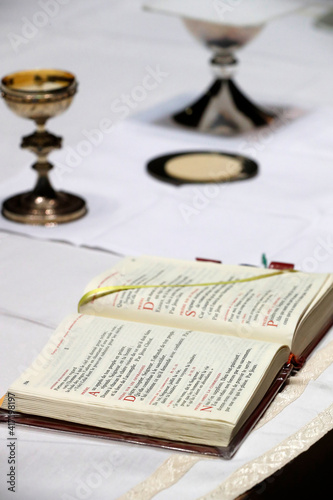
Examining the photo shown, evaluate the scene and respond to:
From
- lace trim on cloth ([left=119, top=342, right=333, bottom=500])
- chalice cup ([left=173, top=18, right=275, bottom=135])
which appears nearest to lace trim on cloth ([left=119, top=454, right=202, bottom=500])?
lace trim on cloth ([left=119, top=342, right=333, bottom=500])

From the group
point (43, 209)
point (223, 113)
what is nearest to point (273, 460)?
point (43, 209)

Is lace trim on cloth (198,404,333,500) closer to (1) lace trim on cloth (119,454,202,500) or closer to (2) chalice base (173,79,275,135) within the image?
(1) lace trim on cloth (119,454,202,500)

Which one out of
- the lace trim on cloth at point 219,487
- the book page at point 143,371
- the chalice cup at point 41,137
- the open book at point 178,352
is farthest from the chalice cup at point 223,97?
the lace trim on cloth at point 219,487

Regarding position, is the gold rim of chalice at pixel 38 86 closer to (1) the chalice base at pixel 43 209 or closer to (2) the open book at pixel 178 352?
(1) the chalice base at pixel 43 209

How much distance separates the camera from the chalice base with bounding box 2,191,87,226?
143 centimetres

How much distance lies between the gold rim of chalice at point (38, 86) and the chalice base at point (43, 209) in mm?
176

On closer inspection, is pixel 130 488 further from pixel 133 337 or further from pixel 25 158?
pixel 25 158

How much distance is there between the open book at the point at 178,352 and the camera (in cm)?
81

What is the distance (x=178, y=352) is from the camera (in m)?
0.90

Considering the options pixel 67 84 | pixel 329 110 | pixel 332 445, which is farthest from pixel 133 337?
pixel 329 110

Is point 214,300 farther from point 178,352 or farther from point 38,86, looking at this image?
point 38,86

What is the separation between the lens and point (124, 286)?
Result: 1.02 meters

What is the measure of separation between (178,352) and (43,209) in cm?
61

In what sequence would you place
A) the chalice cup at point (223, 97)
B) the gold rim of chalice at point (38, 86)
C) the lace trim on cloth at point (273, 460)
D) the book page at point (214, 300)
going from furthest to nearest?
the chalice cup at point (223, 97), the gold rim of chalice at point (38, 86), the book page at point (214, 300), the lace trim on cloth at point (273, 460)
